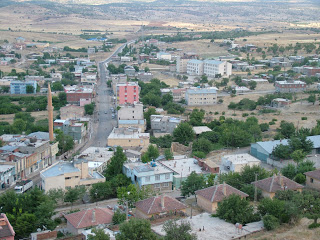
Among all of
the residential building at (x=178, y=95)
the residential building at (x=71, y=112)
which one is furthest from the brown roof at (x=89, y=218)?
the residential building at (x=178, y=95)

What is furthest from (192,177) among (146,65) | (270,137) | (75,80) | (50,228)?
(146,65)

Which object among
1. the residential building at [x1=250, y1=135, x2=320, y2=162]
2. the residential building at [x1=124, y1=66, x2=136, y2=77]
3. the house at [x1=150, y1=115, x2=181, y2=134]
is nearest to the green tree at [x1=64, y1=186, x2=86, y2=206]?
the residential building at [x1=250, y1=135, x2=320, y2=162]

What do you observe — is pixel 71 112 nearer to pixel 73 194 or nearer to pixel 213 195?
pixel 73 194

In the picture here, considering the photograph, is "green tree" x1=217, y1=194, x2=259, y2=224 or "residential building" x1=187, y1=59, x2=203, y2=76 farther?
"residential building" x1=187, y1=59, x2=203, y2=76

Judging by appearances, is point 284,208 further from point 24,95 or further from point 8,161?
point 24,95

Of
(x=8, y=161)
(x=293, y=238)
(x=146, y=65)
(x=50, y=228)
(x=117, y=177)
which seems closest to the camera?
(x=293, y=238)

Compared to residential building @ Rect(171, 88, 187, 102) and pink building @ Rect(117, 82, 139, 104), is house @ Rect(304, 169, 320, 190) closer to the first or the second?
pink building @ Rect(117, 82, 139, 104)
